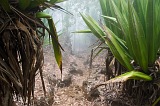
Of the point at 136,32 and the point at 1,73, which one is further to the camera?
the point at 136,32

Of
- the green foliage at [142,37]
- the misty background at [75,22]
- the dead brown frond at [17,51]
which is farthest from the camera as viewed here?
the misty background at [75,22]

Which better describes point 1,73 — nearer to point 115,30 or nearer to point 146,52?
point 146,52

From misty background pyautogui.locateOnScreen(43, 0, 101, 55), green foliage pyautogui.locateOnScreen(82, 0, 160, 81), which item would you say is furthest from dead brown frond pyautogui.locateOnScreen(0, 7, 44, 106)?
misty background pyautogui.locateOnScreen(43, 0, 101, 55)

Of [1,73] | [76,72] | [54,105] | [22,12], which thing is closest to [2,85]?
[1,73]

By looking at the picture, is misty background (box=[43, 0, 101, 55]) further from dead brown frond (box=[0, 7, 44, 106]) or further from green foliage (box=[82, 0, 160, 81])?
dead brown frond (box=[0, 7, 44, 106])

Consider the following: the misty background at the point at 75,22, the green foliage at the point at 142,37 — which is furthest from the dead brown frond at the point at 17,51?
the misty background at the point at 75,22

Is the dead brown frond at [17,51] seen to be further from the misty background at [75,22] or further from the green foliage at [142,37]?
the misty background at [75,22]

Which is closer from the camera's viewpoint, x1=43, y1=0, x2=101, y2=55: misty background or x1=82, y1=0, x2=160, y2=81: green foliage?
x1=82, y1=0, x2=160, y2=81: green foliage

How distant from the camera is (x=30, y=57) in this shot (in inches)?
41.4

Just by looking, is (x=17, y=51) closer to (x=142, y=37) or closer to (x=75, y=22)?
(x=142, y=37)

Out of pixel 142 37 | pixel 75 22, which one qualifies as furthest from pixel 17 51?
pixel 75 22

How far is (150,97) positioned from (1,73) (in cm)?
81

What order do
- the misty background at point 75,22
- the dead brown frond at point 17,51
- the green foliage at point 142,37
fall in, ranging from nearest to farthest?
1. the dead brown frond at point 17,51
2. the green foliage at point 142,37
3. the misty background at point 75,22

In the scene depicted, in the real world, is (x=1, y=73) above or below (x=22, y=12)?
below
